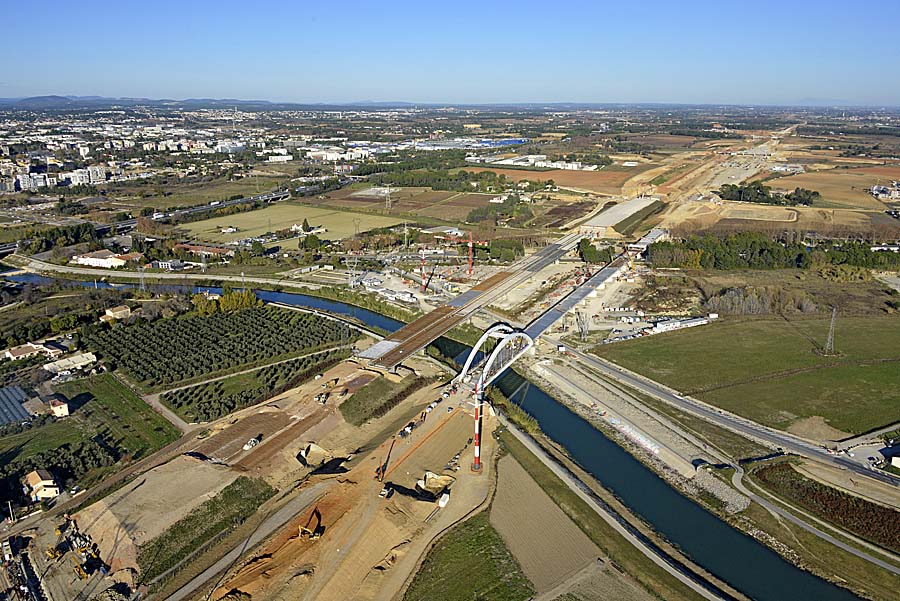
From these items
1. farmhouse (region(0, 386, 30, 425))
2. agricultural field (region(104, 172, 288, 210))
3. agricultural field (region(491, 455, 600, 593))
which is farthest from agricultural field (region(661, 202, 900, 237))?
farmhouse (region(0, 386, 30, 425))

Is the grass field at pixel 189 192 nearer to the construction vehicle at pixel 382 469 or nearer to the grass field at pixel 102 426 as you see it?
the grass field at pixel 102 426

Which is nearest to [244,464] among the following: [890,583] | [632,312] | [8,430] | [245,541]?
[245,541]

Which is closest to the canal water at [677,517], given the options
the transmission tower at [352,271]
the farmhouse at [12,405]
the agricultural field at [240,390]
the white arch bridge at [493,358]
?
the white arch bridge at [493,358]

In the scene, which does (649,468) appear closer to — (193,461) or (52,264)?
(193,461)

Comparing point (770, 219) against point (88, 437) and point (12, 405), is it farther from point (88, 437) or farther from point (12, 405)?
point (12, 405)

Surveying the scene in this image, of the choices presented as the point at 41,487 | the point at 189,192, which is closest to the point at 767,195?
the point at 189,192

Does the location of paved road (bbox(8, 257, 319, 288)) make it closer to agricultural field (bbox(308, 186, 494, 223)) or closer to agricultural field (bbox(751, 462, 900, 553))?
agricultural field (bbox(308, 186, 494, 223))
